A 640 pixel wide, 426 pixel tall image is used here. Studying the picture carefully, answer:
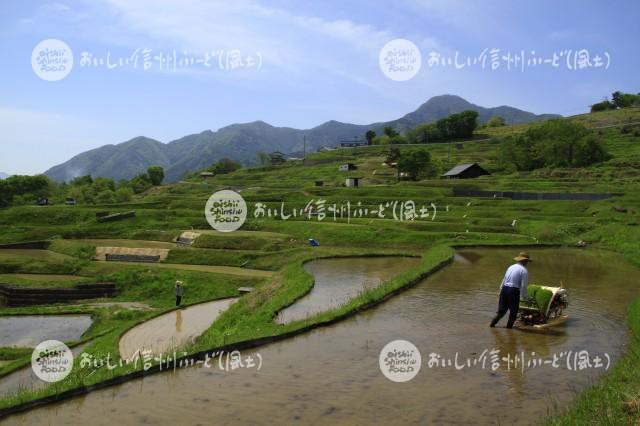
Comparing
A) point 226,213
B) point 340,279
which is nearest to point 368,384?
point 340,279

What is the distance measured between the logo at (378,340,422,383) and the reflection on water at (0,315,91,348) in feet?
62.4

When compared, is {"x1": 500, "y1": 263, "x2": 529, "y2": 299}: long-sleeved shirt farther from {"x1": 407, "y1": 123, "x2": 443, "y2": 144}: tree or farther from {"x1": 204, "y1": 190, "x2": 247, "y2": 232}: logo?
{"x1": 407, "y1": 123, "x2": 443, "y2": 144}: tree

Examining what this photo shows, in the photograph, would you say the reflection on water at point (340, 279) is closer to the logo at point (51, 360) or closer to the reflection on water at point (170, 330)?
the reflection on water at point (170, 330)

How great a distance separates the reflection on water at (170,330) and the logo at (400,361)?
8.04 m

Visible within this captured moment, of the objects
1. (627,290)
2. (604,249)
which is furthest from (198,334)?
(604,249)

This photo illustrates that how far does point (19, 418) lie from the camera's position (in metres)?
8.69

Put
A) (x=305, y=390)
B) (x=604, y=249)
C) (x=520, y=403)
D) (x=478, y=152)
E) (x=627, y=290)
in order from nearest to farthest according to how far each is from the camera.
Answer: (x=520, y=403) → (x=305, y=390) → (x=627, y=290) → (x=604, y=249) → (x=478, y=152)

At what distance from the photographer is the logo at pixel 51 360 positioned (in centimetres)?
1709

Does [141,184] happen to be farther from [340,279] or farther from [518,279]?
[518,279]

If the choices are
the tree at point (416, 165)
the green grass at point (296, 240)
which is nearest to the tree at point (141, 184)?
the green grass at point (296, 240)

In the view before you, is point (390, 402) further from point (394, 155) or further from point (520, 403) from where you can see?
point (394, 155)

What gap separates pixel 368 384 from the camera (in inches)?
375

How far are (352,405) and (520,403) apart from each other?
2.92 m

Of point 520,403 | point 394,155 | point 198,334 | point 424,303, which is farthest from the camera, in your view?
point 394,155
